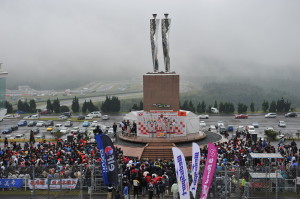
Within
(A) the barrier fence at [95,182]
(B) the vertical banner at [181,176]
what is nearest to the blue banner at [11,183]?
(A) the barrier fence at [95,182]

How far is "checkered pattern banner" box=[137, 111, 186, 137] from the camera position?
28.5 metres

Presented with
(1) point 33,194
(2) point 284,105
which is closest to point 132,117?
(1) point 33,194

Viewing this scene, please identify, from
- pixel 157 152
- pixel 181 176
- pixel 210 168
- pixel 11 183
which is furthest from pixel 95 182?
pixel 157 152

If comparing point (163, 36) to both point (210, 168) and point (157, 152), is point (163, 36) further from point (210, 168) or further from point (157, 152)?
point (210, 168)

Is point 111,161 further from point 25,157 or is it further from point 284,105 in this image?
point 284,105

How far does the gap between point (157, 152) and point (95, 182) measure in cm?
925

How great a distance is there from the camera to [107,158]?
50.0 feet

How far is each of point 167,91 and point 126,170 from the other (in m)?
13.5

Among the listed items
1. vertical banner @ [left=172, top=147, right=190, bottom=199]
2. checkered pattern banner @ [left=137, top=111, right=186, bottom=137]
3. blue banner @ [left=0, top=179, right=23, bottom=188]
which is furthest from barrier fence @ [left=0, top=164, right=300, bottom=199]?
checkered pattern banner @ [left=137, top=111, right=186, bottom=137]

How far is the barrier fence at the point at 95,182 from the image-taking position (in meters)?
16.4

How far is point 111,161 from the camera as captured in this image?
15.3 meters

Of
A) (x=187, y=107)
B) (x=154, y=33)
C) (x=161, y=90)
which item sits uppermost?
(x=154, y=33)

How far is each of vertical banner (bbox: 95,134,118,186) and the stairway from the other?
33.1 ft

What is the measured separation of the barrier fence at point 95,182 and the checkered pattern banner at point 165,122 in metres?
10.8
